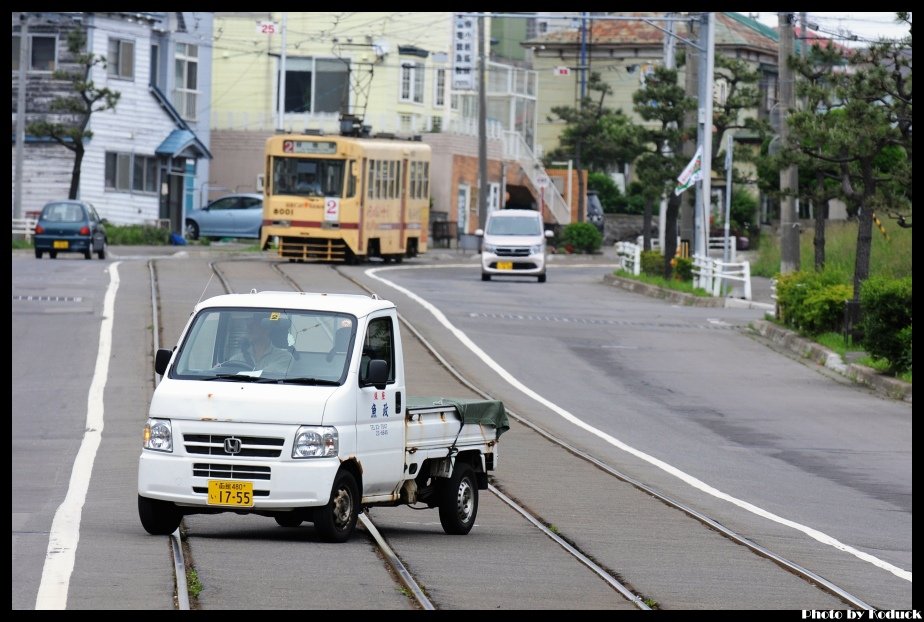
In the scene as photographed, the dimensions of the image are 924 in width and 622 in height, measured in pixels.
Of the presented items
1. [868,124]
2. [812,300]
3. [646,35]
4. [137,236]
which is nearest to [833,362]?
[812,300]

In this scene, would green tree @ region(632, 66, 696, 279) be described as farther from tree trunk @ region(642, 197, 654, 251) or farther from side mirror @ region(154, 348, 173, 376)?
side mirror @ region(154, 348, 173, 376)

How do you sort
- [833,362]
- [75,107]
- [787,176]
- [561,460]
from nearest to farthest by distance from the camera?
[561,460] < [833,362] < [787,176] < [75,107]

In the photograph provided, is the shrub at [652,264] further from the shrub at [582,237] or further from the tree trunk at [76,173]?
the tree trunk at [76,173]

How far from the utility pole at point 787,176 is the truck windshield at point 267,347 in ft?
77.8

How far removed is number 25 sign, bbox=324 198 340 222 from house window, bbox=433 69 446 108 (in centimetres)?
3097

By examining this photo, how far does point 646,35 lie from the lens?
90.5m

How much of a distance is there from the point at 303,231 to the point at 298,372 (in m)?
32.1

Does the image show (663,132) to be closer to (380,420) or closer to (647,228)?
(647,228)

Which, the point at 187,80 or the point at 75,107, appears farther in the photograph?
the point at 187,80

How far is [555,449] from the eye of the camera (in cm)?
1827

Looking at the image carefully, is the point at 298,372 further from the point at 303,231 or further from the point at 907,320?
the point at 303,231

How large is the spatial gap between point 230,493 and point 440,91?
64.2 m

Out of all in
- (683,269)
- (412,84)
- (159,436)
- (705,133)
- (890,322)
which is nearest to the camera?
(159,436)
